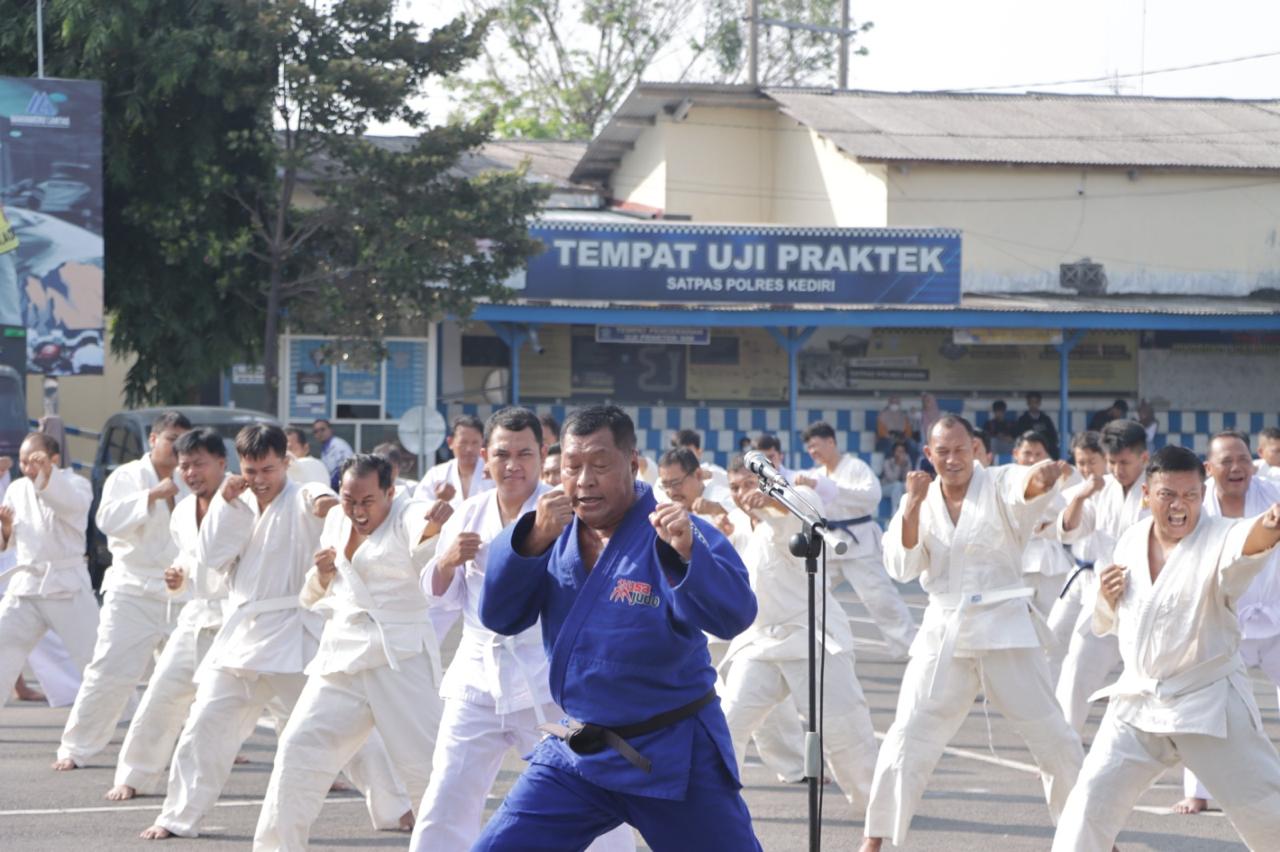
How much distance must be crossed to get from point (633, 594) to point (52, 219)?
55.1 ft

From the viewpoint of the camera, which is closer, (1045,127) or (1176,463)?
(1176,463)

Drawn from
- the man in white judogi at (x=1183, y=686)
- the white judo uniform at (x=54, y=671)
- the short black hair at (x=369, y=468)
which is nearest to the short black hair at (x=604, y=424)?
the man in white judogi at (x=1183, y=686)

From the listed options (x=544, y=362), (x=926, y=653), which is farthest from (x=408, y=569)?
(x=544, y=362)

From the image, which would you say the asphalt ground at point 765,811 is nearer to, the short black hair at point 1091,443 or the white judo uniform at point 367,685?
the white judo uniform at point 367,685

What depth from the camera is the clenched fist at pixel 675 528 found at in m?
4.71

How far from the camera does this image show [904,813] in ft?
25.2

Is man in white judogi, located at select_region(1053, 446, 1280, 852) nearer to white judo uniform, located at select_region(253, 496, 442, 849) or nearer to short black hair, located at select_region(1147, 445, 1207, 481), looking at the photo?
short black hair, located at select_region(1147, 445, 1207, 481)

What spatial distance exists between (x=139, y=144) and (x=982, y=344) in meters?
12.0

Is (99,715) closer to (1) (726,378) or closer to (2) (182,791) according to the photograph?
(2) (182,791)

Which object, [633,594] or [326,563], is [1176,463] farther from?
[326,563]

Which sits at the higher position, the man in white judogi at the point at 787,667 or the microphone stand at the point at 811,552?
the microphone stand at the point at 811,552

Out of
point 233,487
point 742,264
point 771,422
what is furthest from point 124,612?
point 771,422

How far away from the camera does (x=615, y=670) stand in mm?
4977

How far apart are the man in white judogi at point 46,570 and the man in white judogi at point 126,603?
2.83 feet
